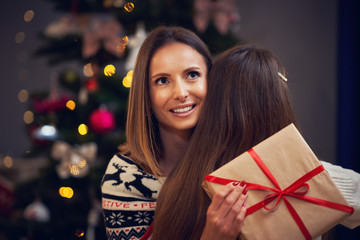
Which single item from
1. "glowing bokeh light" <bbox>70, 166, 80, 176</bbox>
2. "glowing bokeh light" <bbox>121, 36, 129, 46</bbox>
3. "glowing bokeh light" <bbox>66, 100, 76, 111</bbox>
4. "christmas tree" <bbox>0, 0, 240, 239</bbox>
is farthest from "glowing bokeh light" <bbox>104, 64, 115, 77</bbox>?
"glowing bokeh light" <bbox>70, 166, 80, 176</bbox>

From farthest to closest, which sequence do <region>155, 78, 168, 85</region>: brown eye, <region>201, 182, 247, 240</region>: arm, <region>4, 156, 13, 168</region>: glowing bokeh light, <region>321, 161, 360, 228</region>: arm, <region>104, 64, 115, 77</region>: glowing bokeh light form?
<region>4, 156, 13, 168</region>: glowing bokeh light < <region>104, 64, 115, 77</region>: glowing bokeh light < <region>155, 78, 168, 85</region>: brown eye < <region>321, 161, 360, 228</region>: arm < <region>201, 182, 247, 240</region>: arm

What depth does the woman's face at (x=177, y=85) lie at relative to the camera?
4.07 feet

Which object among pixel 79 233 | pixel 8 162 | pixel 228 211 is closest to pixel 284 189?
pixel 228 211

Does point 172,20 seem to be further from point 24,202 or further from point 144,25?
point 24,202

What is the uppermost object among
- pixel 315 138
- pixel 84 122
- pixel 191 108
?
pixel 191 108

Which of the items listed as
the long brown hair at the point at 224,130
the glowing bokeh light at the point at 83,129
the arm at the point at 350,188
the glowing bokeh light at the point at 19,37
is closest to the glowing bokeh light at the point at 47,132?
the glowing bokeh light at the point at 83,129

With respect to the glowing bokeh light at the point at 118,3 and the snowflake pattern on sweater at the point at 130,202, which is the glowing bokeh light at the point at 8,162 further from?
the snowflake pattern on sweater at the point at 130,202

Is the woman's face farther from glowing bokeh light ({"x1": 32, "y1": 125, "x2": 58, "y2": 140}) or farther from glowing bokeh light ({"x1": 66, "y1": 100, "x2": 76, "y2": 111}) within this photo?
glowing bokeh light ({"x1": 32, "y1": 125, "x2": 58, "y2": 140})

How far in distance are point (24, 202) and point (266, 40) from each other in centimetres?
221

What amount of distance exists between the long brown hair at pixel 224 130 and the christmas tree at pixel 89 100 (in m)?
0.92

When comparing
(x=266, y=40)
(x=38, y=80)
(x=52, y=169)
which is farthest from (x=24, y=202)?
(x=266, y=40)

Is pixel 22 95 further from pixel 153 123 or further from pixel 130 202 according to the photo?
pixel 130 202

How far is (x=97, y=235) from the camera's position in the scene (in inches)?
80.7

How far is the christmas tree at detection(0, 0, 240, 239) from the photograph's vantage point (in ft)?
6.35
